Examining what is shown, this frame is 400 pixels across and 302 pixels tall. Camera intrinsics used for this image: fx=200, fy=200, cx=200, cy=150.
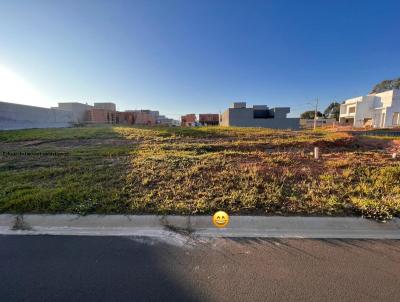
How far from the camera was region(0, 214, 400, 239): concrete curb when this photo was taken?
262cm

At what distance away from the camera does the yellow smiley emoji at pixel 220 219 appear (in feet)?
9.29

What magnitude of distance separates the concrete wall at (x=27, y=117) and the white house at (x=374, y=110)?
65.7 m

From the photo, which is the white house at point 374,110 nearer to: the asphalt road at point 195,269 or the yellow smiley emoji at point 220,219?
the asphalt road at point 195,269

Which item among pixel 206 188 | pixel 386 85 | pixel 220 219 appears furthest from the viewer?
pixel 386 85

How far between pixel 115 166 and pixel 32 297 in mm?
4369

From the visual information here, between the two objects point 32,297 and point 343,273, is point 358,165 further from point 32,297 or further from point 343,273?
point 32,297

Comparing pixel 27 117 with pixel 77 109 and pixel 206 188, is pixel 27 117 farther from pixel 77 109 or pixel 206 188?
pixel 206 188

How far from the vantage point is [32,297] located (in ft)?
5.66

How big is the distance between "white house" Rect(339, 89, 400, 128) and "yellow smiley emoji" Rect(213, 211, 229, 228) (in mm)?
54000

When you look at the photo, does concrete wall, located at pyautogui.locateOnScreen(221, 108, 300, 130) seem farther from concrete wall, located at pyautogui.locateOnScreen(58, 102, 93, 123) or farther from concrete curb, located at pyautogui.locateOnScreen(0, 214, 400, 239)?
concrete curb, located at pyautogui.locateOnScreen(0, 214, 400, 239)

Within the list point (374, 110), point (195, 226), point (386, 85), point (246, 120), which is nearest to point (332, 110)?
point (386, 85)

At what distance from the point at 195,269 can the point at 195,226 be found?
77cm

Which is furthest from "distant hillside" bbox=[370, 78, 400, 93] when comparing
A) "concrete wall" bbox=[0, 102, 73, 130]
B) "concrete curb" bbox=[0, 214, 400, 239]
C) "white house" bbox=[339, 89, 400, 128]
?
"concrete wall" bbox=[0, 102, 73, 130]

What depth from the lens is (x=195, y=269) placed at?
6.67 feet
